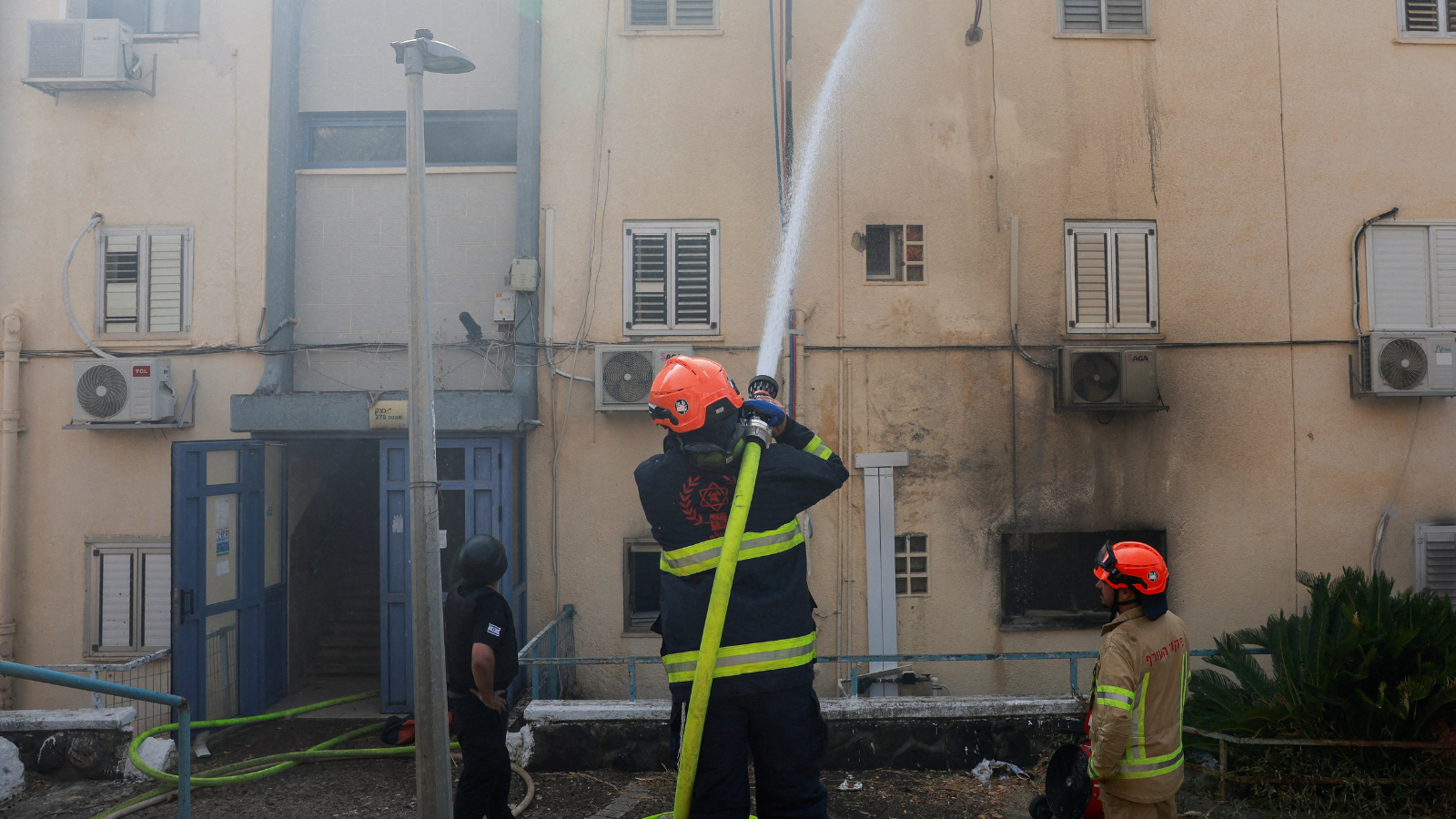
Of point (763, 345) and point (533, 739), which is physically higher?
point (763, 345)

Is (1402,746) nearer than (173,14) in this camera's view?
Yes

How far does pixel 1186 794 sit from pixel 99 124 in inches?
Answer: 440

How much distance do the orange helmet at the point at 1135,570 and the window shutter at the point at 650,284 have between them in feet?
17.4

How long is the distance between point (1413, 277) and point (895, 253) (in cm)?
506

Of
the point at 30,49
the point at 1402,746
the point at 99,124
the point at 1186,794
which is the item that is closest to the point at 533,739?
the point at 1186,794

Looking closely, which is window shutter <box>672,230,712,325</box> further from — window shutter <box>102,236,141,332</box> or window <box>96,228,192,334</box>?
window shutter <box>102,236,141,332</box>

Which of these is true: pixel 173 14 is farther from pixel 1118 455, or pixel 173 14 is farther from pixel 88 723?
pixel 1118 455

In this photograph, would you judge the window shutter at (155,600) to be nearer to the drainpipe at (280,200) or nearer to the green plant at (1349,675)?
the drainpipe at (280,200)

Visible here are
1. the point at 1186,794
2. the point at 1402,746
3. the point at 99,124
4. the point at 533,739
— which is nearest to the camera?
the point at 1402,746

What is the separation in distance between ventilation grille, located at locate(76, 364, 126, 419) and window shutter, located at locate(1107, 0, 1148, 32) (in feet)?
33.3

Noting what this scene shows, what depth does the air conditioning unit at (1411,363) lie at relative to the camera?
8.14 m

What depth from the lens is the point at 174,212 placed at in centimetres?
877

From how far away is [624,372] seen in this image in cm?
823

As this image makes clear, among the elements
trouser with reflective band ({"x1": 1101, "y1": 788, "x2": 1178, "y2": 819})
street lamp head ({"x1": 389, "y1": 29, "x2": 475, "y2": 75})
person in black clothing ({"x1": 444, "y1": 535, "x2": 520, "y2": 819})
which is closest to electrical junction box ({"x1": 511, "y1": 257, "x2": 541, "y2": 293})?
street lamp head ({"x1": 389, "y1": 29, "x2": 475, "y2": 75})
